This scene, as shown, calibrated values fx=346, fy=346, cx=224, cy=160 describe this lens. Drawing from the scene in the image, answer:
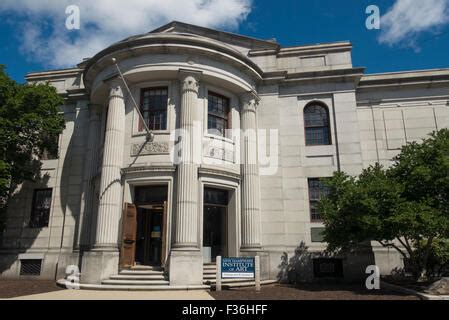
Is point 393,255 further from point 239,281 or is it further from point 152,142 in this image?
point 152,142

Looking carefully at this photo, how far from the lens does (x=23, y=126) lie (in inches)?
681

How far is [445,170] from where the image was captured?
11688 mm

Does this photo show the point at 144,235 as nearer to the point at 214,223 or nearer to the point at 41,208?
the point at 214,223

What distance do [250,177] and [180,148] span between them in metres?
3.78

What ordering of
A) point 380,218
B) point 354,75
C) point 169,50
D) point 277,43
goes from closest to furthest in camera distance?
point 380,218 → point 169,50 → point 354,75 → point 277,43

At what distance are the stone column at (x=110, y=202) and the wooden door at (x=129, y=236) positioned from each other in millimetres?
322

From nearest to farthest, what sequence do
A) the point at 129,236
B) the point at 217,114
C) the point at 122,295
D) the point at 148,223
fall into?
the point at 122,295, the point at 129,236, the point at 148,223, the point at 217,114

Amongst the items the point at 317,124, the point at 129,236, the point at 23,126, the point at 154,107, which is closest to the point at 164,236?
the point at 129,236

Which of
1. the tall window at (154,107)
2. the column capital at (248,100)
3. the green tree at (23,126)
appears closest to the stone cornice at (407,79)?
the column capital at (248,100)

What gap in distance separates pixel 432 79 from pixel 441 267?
1026cm

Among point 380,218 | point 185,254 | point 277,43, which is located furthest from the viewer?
point 277,43

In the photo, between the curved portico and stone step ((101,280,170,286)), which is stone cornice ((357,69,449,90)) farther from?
stone step ((101,280,170,286))

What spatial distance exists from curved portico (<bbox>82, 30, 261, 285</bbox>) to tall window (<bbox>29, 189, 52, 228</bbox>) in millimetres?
4793

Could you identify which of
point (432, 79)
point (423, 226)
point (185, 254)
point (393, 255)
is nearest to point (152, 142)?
point (185, 254)
